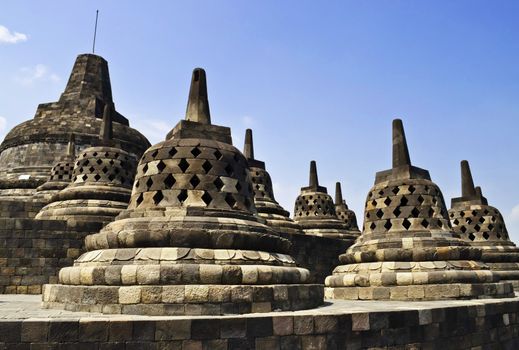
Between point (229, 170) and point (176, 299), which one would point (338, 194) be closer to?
point (229, 170)

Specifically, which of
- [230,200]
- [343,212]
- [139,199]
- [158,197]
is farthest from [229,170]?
[343,212]

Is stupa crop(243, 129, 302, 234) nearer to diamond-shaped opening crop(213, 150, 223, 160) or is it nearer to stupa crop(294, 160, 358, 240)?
stupa crop(294, 160, 358, 240)

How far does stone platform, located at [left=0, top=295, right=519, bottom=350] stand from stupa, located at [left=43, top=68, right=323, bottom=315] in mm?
492

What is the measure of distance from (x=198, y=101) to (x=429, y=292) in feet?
19.5

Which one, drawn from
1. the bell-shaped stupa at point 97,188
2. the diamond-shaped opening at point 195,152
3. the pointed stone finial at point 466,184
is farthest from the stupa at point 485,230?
the bell-shaped stupa at point 97,188

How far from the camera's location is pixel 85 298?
19.1ft

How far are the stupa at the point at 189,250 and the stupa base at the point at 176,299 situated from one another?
13 mm

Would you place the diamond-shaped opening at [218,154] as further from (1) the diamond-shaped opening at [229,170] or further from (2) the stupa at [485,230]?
(2) the stupa at [485,230]

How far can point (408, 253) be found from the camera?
A: 9.26 m

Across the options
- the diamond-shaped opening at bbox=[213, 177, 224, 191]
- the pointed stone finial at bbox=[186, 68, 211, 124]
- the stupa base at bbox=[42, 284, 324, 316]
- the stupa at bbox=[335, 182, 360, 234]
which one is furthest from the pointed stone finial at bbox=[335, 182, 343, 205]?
the stupa base at bbox=[42, 284, 324, 316]

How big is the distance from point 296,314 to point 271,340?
0.45 metres

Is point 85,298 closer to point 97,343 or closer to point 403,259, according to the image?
point 97,343

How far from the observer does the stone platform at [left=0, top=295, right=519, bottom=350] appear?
446cm

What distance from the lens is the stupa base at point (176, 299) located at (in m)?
5.50
